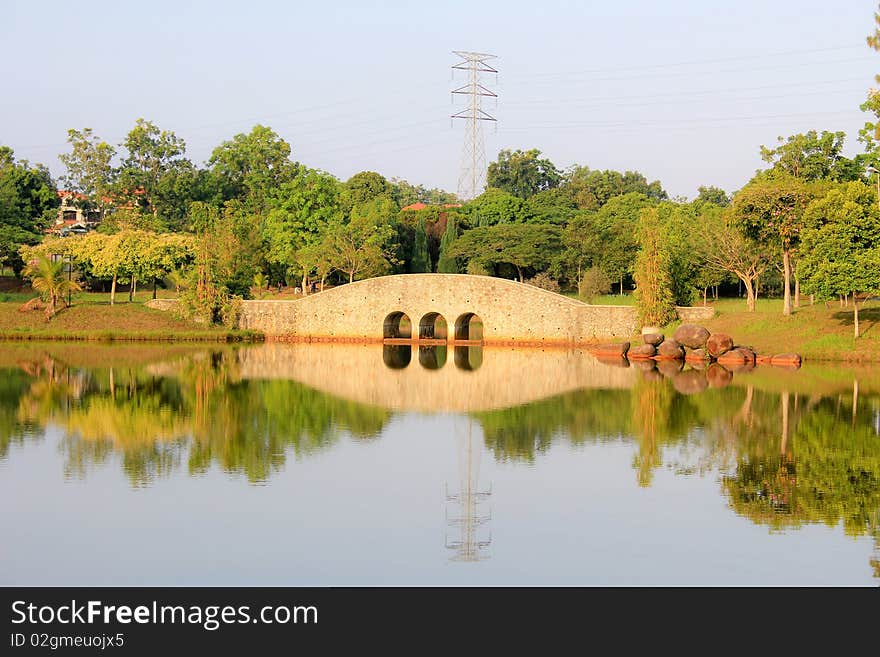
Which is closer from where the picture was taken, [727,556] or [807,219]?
[727,556]

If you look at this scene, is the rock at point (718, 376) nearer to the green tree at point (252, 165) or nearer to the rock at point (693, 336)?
the rock at point (693, 336)

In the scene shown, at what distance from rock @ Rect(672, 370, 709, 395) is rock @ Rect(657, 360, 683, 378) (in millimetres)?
362

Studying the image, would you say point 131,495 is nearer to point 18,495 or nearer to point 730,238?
point 18,495

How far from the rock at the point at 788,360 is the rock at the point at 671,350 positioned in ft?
13.5

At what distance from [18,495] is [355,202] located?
212 ft

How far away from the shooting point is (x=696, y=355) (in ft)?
147

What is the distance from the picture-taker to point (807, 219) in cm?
4497

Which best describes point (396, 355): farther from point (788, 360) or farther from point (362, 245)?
point (362, 245)

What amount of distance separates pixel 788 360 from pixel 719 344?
9.10 feet

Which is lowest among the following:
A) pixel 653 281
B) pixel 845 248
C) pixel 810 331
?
pixel 810 331

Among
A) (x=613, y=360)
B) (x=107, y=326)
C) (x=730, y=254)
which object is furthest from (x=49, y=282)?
(x=730, y=254)
